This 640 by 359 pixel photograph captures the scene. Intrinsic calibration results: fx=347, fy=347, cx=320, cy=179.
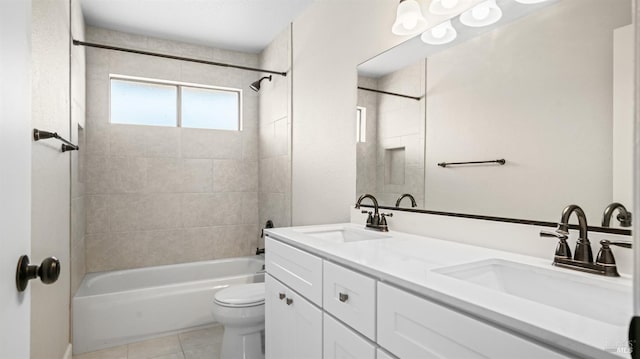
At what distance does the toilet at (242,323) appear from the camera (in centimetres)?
213

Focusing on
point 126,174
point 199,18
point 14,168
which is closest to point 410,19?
point 14,168

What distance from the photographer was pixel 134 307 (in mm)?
2611

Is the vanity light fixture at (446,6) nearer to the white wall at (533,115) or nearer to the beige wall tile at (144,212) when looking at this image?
the white wall at (533,115)

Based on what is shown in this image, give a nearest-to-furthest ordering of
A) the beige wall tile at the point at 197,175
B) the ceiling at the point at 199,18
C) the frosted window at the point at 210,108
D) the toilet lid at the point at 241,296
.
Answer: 1. the toilet lid at the point at 241,296
2. the ceiling at the point at 199,18
3. the beige wall tile at the point at 197,175
4. the frosted window at the point at 210,108

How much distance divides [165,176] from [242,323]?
1888 mm

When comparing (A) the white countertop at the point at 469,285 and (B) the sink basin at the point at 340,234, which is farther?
(B) the sink basin at the point at 340,234

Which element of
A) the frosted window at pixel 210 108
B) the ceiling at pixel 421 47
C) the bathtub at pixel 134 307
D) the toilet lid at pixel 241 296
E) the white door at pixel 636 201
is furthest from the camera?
the frosted window at pixel 210 108

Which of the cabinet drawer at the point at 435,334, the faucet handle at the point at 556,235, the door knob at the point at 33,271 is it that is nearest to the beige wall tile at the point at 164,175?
the door knob at the point at 33,271

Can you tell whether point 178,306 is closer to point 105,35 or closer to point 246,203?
point 246,203

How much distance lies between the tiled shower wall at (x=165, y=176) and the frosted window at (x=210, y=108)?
13cm

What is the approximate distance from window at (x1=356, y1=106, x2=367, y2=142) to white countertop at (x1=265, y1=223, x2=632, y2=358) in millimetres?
725

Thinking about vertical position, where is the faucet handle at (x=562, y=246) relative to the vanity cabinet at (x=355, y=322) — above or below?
above

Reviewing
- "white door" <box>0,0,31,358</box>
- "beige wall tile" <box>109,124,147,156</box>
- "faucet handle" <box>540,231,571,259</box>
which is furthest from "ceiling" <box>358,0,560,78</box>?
"beige wall tile" <box>109,124,147,156</box>

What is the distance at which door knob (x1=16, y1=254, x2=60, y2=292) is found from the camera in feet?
2.28
